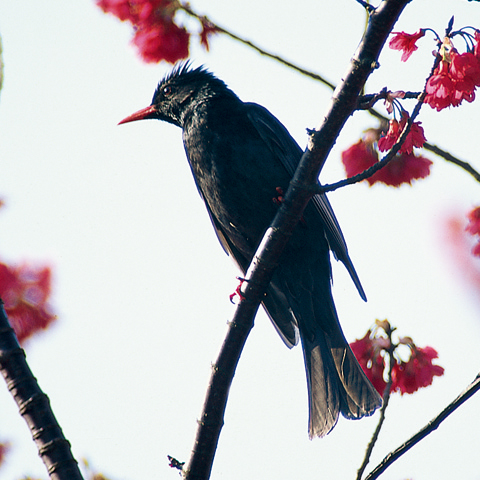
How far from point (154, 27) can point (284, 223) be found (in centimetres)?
127

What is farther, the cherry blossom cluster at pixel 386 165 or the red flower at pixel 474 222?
the cherry blossom cluster at pixel 386 165

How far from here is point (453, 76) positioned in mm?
1960

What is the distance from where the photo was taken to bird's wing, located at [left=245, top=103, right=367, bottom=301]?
329 cm

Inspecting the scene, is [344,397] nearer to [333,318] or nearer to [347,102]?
[333,318]

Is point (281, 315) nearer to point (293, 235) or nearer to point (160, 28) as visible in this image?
point (293, 235)

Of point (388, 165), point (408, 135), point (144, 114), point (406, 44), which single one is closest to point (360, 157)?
point (388, 165)

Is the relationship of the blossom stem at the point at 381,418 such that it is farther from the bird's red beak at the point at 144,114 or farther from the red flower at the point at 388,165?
the bird's red beak at the point at 144,114

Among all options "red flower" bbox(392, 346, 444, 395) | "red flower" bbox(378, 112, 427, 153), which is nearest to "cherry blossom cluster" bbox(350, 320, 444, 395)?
"red flower" bbox(392, 346, 444, 395)

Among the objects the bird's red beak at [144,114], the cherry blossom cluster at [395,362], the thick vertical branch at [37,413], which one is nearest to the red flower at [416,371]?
the cherry blossom cluster at [395,362]

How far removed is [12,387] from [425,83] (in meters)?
1.90

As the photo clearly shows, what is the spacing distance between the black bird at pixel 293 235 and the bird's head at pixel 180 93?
0.28 m

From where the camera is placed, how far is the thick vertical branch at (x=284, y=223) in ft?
7.18

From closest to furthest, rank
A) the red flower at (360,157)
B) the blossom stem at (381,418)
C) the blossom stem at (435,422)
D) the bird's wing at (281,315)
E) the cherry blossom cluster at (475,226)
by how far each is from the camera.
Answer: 1. the blossom stem at (435,422)
2. the blossom stem at (381,418)
3. the cherry blossom cluster at (475,226)
4. the red flower at (360,157)
5. the bird's wing at (281,315)

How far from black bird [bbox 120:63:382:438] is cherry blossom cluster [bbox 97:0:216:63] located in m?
0.71
